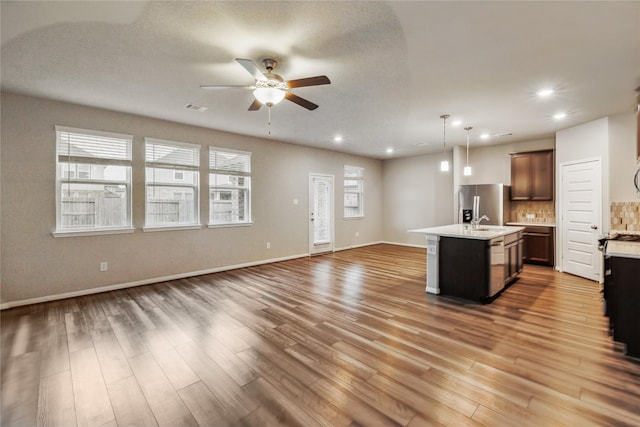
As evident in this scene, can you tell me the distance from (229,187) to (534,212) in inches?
268

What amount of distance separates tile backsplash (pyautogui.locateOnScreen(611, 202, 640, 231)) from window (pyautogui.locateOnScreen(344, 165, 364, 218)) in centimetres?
542

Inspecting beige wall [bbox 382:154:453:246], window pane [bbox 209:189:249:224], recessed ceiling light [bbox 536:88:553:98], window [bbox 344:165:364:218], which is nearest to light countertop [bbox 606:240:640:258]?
recessed ceiling light [bbox 536:88:553:98]

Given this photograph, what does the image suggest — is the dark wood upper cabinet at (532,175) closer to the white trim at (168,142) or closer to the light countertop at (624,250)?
the light countertop at (624,250)

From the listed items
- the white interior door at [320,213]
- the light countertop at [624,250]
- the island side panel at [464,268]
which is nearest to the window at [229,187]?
the white interior door at [320,213]

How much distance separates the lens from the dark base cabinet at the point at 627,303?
2.45 m

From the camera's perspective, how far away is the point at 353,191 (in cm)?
862

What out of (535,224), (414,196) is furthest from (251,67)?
(414,196)

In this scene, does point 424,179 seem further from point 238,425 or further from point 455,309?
point 238,425

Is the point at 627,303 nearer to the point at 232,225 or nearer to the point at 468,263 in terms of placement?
the point at 468,263

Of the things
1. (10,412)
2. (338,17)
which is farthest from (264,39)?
(10,412)

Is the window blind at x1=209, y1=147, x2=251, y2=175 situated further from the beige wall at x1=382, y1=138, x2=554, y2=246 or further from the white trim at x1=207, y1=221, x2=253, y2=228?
the beige wall at x1=382, y1=138, x2=554, y2=246

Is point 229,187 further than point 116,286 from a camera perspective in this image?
A: Yes

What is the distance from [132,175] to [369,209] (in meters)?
6.38

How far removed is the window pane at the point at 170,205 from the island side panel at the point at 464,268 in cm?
442
